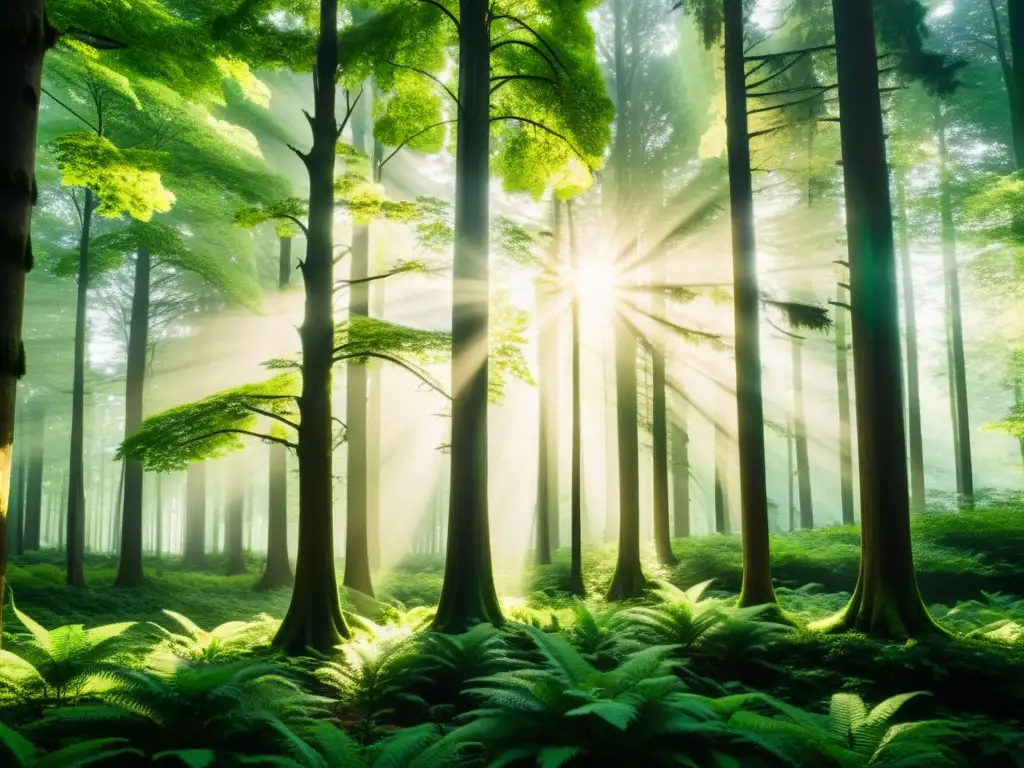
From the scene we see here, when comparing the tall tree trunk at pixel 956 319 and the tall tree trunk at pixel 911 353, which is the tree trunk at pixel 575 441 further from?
the tall tree trunk at pixel 956 319

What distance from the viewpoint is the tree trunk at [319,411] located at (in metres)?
6.78

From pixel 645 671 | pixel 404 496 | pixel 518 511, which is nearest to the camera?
pixel 645 671

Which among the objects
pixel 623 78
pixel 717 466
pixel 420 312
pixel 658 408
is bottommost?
pixel 717 466

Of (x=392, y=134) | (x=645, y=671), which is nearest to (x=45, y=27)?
(x=645, y=671)

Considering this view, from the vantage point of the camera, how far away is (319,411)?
717 cm

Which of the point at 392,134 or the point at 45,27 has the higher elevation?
the point at 392,134

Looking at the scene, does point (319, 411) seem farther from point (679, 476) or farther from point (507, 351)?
point (679, 476)

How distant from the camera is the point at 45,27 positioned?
2.90 m

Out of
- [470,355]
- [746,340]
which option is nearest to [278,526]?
[470,355]

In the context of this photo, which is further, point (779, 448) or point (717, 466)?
point (779, 448)

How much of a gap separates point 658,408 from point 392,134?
30.0 feet

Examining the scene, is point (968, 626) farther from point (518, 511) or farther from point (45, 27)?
point (518, 511)

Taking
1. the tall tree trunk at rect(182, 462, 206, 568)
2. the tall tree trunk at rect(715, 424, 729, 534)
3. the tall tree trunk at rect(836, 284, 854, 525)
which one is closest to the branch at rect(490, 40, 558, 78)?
the tall tree trunk at rect(836, 284, 854, 525)

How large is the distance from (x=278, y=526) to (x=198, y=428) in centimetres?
977
